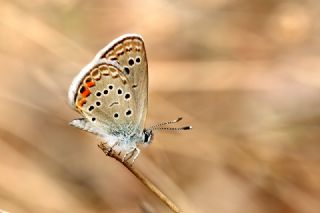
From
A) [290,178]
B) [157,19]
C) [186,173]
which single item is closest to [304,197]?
[290,178]

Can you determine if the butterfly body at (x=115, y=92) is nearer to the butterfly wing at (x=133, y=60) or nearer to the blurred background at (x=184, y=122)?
the butterfly wing at (x=133, y=60)

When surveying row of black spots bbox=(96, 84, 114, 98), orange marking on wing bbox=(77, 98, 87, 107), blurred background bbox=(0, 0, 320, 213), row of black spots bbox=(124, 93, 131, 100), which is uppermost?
blurred background bbox=(0, 0, 320, 213)

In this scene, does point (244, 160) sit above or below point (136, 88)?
above

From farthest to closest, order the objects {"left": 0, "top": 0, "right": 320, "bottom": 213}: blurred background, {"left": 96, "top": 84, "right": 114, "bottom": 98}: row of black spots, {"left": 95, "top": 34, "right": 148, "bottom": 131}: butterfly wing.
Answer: {"left": 0, "top": 0, "right": 320, "bottom": 213}: blurred background → {"left": 96, "top": 84, "right": 114, "bottom": 98}: row of black spots → {"left": 95, "top": 34, "right": 148, "bottom": 131}: butterfly wing

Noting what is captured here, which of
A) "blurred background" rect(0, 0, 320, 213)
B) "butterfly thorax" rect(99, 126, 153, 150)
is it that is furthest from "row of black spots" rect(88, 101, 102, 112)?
"blurred background" rect(0, 0, 320, 213)

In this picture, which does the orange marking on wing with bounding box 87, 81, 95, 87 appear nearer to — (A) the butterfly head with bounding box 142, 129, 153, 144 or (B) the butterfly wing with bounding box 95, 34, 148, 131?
(B) the butterfly wing with bounding box 95, 34, 148, 131

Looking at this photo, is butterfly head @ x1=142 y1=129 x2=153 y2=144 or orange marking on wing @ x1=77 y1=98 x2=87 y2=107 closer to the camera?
orange marking on wing @ x1=77 y1=98 x2=87 y2=107

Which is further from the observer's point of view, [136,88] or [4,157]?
[4,157]

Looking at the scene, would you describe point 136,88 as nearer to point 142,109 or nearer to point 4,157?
point 142,109
